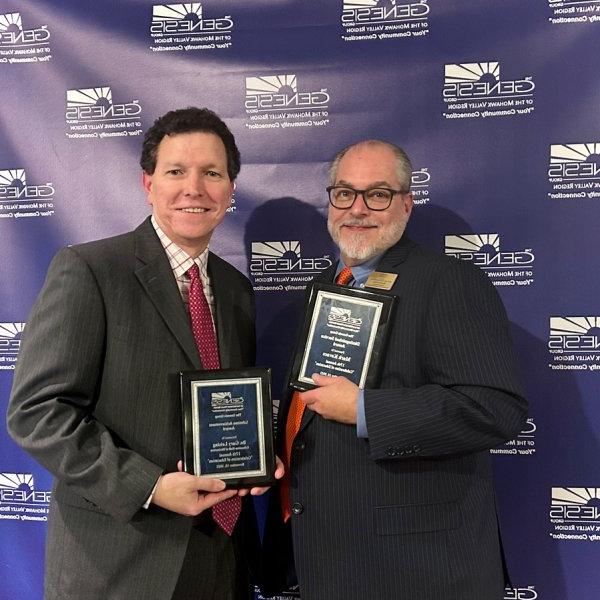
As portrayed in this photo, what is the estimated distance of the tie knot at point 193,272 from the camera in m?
1.99

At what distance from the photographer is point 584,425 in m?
2.54

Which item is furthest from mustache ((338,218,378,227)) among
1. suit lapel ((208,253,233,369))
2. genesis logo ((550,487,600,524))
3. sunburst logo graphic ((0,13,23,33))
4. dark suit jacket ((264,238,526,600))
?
sunburst logo graphic ((0,13,23,33))

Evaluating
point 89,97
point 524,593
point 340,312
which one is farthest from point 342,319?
point 89,97

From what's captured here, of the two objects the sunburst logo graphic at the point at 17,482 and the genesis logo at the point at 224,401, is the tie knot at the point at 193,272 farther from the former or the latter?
the sunburst logo graphic at the point at 17,482

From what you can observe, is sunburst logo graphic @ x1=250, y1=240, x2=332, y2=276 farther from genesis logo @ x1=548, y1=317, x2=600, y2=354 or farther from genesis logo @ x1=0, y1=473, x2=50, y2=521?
genesis logo @ x1=0, y1=473, x2=50, y2=521

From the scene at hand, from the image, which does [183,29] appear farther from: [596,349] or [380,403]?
[596,349]

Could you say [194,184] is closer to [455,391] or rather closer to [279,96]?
[279,96]

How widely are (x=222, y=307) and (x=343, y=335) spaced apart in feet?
1.64

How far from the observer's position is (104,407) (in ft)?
5.98

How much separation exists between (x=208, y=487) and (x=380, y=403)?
548 mm

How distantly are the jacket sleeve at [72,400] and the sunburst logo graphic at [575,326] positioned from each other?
1756 mm

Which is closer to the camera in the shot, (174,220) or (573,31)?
(174,220)

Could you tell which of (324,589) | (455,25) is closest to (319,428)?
(324,589)

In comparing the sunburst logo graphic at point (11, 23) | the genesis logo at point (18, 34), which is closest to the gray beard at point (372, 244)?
the genesis logo at point (18, 34)
